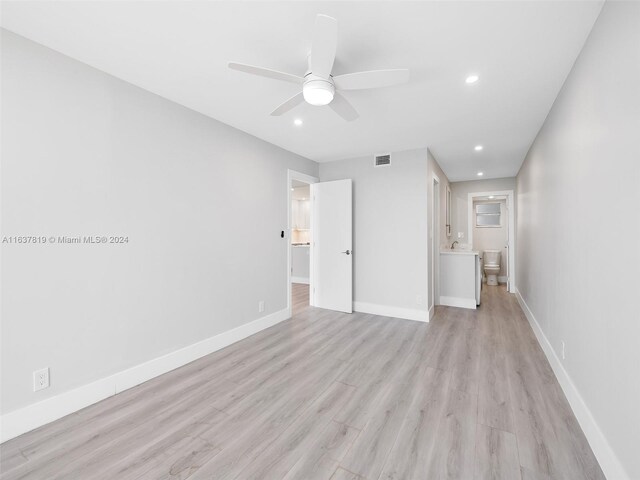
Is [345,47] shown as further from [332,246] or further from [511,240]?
[511,240]

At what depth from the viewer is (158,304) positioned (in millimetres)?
2609

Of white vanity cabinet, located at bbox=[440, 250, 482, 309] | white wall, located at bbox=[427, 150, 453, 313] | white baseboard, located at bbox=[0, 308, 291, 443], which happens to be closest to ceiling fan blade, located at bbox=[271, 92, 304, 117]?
white baseboard, located at bbox=[0, 308, 291, 443]

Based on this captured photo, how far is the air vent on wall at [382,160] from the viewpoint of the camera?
14.4ft

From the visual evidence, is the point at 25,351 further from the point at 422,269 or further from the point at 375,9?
the point at 422,269

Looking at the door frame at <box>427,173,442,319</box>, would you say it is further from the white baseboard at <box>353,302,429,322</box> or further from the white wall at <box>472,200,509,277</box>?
the white wall at <box>472,200,509,277</box>

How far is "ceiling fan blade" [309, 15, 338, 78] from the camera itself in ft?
4.47

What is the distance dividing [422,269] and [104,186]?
3770mm

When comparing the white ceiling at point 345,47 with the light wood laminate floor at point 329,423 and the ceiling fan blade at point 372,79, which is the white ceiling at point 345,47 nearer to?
the ceiling fan blade at point 372,79

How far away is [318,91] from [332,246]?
3080mm

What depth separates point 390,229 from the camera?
4383mm

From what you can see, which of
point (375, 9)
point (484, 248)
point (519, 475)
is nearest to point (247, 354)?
point (519, 475)

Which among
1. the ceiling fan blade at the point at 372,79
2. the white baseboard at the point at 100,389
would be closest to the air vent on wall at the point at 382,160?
the ceiling fan blade at the point at 372,79

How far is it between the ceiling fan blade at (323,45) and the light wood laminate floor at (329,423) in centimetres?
229

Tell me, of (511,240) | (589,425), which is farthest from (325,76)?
(511,240)
